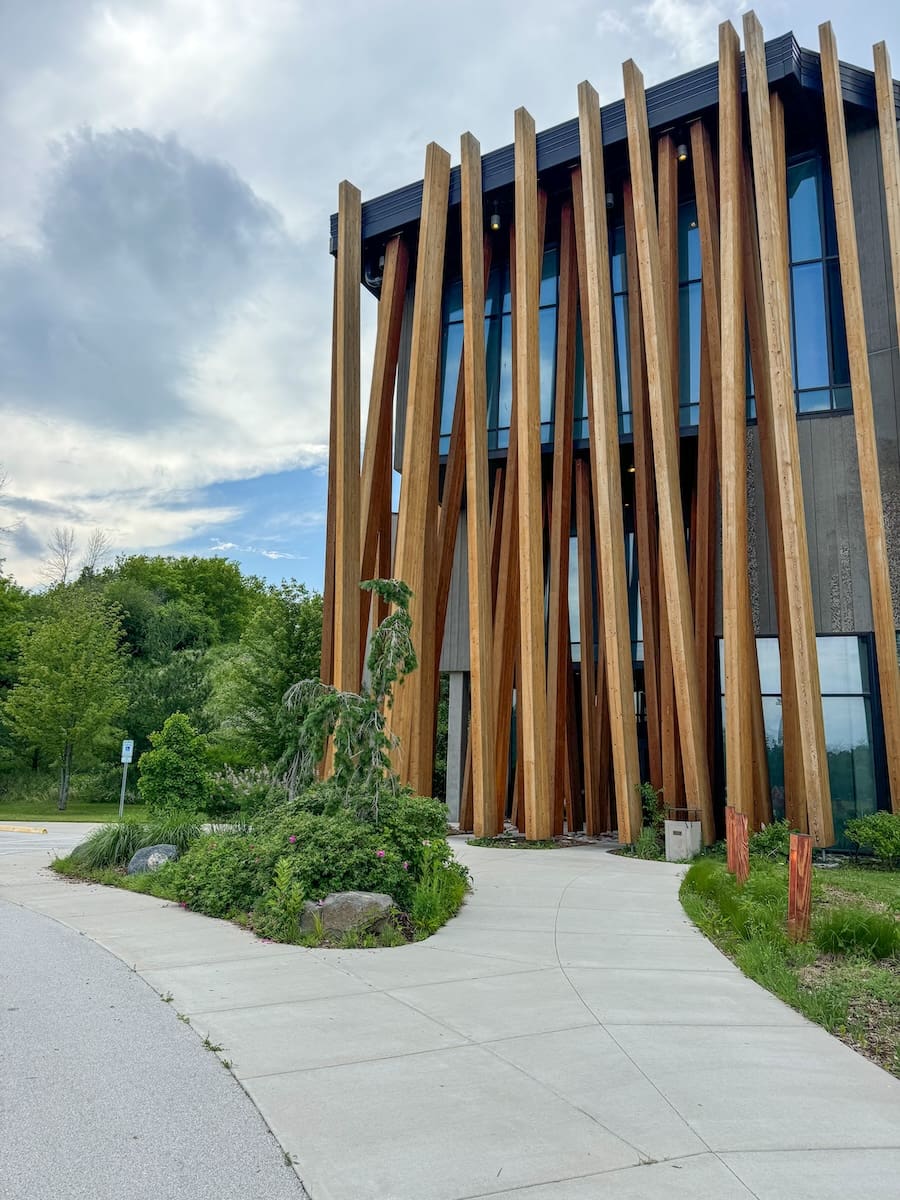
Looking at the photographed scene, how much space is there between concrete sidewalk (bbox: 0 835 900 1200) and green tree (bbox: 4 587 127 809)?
24500mm

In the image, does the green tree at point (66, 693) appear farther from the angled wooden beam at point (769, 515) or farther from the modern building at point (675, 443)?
the angled wooden beam at point (769, 515)

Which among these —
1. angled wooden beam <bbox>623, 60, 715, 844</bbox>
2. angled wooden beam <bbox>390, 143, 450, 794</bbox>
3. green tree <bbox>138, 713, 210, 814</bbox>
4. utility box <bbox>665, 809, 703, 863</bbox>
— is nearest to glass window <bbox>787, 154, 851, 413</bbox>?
angled wooden beam <bbox>623, 60, 715, 844</bbox>

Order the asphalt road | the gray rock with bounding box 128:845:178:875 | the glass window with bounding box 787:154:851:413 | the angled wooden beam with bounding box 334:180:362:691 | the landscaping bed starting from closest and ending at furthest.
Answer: the asphalt road → the landscaping bed → the gray rock with bounding box 128:845:178:875 → the glass window with bounding box 787:154:851:413 → the angled wooden beam with bounding box 334:180:362:691

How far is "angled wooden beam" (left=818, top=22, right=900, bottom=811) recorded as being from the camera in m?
13.9

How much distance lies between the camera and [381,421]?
A: 19.2 meters

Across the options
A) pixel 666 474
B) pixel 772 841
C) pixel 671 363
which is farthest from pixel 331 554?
pixel 772 841

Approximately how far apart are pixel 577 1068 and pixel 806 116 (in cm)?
1847

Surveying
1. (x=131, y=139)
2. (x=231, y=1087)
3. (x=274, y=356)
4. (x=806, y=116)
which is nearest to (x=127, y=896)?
(x=231, y=1087)

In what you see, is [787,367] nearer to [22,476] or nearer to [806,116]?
[806,116]

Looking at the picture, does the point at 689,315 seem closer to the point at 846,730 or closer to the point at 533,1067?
the point at 846,730

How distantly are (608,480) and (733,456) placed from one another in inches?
85.9

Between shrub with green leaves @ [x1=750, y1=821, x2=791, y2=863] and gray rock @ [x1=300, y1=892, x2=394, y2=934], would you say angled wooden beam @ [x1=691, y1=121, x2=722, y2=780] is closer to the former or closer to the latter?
shrub with green leaves @ [x1=750, y1=821, x2=791, y2=863]

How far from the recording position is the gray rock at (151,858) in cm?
1131

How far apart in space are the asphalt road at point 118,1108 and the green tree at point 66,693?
26.5m
